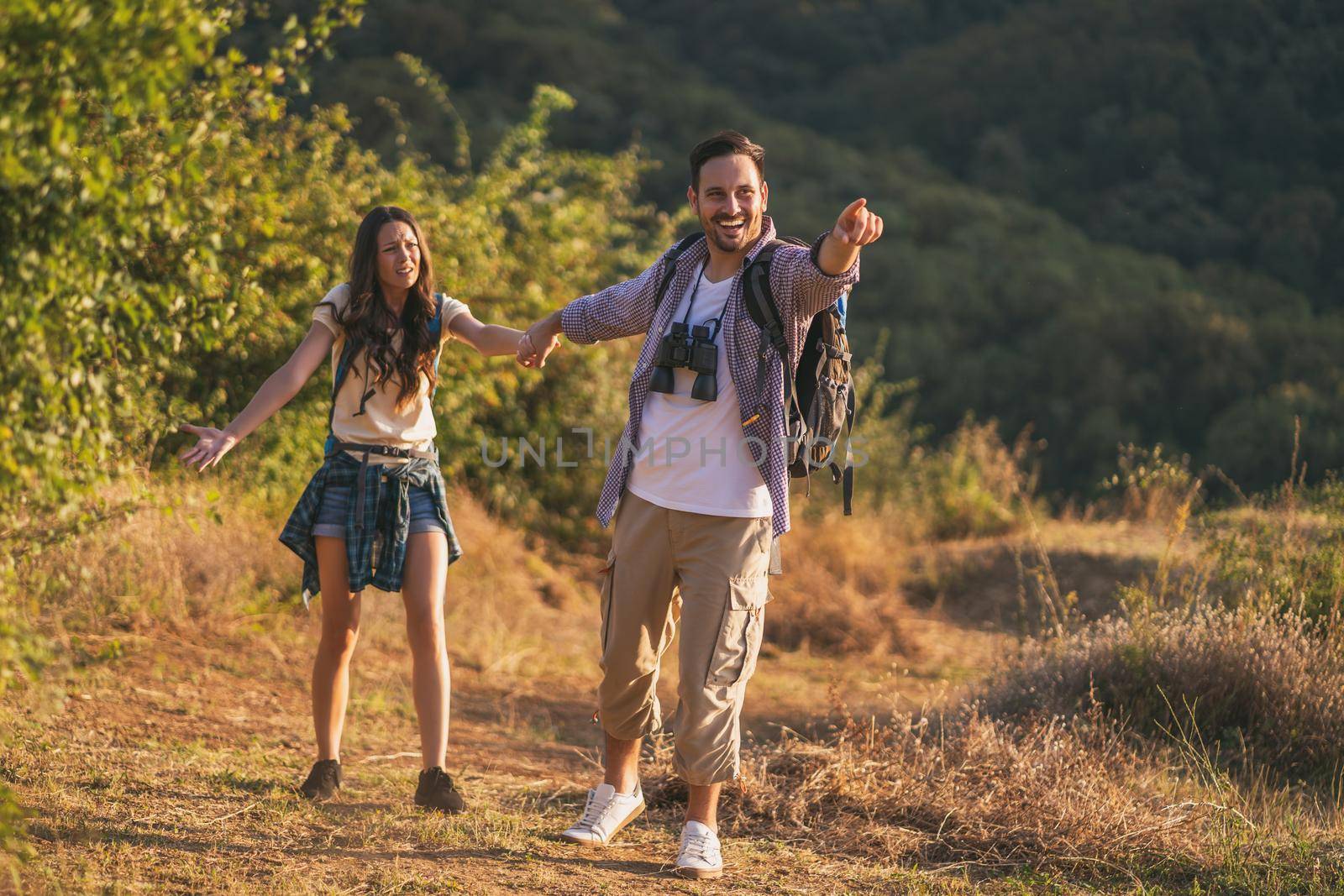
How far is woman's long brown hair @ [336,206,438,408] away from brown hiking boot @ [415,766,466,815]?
1174 millimetres

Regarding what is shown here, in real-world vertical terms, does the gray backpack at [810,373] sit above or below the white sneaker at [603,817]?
above

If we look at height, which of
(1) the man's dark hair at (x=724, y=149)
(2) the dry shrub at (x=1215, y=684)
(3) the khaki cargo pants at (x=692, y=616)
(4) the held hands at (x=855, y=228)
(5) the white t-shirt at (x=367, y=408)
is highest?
(1) the man's dark hair at (x=724, y=149)

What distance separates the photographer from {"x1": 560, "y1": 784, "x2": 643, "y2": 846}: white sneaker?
3807 mm

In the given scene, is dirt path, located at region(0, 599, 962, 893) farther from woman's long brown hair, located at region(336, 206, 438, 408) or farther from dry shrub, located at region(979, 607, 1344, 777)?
dry shrub, located at region(979, 607, 1344, 777)

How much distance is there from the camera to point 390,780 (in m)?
4.45

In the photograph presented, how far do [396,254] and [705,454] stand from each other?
1232 mm

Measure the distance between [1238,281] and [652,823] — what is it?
19271 millimetres

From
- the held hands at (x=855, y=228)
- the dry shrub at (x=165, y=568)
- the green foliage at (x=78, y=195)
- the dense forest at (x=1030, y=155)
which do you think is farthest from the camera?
the dense forest at (x=1030, y=155)

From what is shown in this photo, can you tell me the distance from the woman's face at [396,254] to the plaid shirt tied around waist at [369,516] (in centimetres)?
58

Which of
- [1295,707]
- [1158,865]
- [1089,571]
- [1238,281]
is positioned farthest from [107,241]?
[1238,281]

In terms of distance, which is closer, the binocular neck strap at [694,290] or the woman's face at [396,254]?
the binocular neck strap at [694,290]

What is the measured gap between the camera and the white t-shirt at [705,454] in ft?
11.6

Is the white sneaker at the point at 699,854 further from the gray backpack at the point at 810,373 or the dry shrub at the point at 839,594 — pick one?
the dry shrub at the point at 839,594

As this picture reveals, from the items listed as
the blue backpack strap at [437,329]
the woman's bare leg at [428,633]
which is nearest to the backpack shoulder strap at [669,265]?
the blue backpack strap at [437,329]
